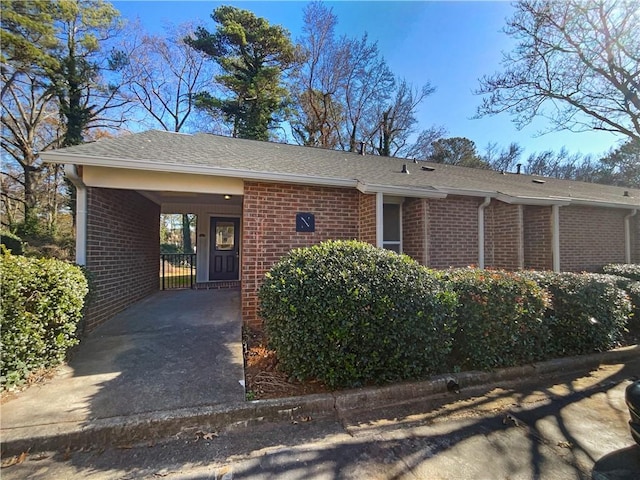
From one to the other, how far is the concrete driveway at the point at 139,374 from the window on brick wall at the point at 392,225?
363cm

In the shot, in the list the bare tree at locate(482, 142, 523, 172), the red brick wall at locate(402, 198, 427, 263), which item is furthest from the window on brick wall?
the bare tree at locate(482, 142, 523, 172)

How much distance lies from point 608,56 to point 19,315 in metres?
12.5

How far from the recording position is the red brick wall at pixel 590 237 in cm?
791

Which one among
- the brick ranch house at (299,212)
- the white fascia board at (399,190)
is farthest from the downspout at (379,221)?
the white fascia board at (399,190)

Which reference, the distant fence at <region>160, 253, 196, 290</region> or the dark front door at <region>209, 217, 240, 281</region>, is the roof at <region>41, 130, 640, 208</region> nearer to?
the dark front door at <region>209, 217, 240, 281</region>

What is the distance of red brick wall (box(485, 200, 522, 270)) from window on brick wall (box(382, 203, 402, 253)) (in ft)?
7.92

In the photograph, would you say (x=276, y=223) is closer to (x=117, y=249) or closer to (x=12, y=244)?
(x=117, y=249)

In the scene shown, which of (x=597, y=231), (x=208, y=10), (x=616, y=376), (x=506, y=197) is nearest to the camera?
(x=616, y=376)

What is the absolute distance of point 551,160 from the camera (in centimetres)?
2867

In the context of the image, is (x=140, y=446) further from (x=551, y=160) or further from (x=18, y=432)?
(x=551, y=160)

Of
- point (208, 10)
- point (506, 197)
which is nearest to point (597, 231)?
point (506, 197)

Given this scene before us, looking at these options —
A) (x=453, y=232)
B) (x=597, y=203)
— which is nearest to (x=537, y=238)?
(x=597, y=203)

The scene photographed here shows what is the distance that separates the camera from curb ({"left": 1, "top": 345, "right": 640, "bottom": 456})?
2.49 meters

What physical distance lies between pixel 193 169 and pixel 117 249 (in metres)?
2.54
